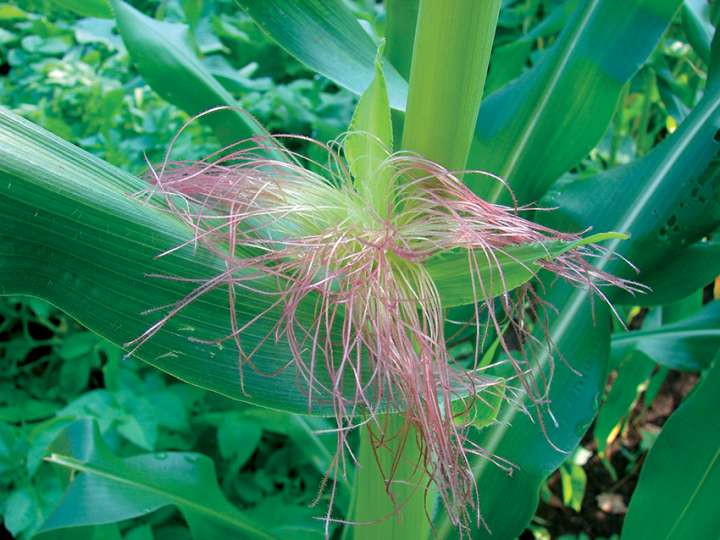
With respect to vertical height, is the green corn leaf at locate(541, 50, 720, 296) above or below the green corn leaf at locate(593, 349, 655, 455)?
above

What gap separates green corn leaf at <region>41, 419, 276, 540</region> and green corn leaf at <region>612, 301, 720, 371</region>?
75cm

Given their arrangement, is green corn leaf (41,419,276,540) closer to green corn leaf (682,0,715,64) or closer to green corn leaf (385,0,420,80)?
green corn leaf (385,0,420,80)

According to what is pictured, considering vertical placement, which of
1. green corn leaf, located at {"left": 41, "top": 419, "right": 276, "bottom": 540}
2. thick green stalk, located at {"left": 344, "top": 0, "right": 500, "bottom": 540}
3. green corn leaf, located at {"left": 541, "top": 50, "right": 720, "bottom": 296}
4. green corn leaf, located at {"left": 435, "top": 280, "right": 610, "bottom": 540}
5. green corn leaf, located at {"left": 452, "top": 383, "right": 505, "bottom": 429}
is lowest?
green corn leaf, located at {"left": 41, "top": 419, "right": 276, "bottom": 540}

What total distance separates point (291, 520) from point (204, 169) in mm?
786

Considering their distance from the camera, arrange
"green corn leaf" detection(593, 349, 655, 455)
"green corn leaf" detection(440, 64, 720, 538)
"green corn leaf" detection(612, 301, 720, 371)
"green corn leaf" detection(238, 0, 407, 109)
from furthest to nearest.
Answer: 1. "green corn leaf" detection(593, 349, 655, 455)
2. "green corn leaf" detection(612, 301, 720, 371)
3. "green corn leaf" detection(440, 64, 720, 538)
4. "green corn leaf" detection(238, 0, 407, 109)

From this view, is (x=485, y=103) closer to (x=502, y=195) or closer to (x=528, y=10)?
(x=502, y=195)

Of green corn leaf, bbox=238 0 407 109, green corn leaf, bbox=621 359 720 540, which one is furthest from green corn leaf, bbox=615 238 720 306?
green corn leaf, bbox=238 0 407 109

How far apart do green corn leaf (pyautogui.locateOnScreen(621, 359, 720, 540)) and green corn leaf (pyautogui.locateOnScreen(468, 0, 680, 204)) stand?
0.36 metres

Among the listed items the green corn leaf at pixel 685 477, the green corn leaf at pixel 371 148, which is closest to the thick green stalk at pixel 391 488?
the green corn leaf at pixel 371 148

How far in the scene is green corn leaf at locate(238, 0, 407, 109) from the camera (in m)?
0.88

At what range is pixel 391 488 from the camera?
753 millimetres

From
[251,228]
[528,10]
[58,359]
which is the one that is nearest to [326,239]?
[251,228]

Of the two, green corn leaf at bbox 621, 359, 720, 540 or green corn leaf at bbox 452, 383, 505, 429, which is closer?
green corn leaf at bbox 452, 383, 505, 429

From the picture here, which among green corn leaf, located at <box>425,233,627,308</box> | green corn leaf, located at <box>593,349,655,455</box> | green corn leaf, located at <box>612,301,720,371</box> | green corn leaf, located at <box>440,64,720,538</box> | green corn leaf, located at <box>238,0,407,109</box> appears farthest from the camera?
green corn leaf, located at <box>593,349,655,455</box>
